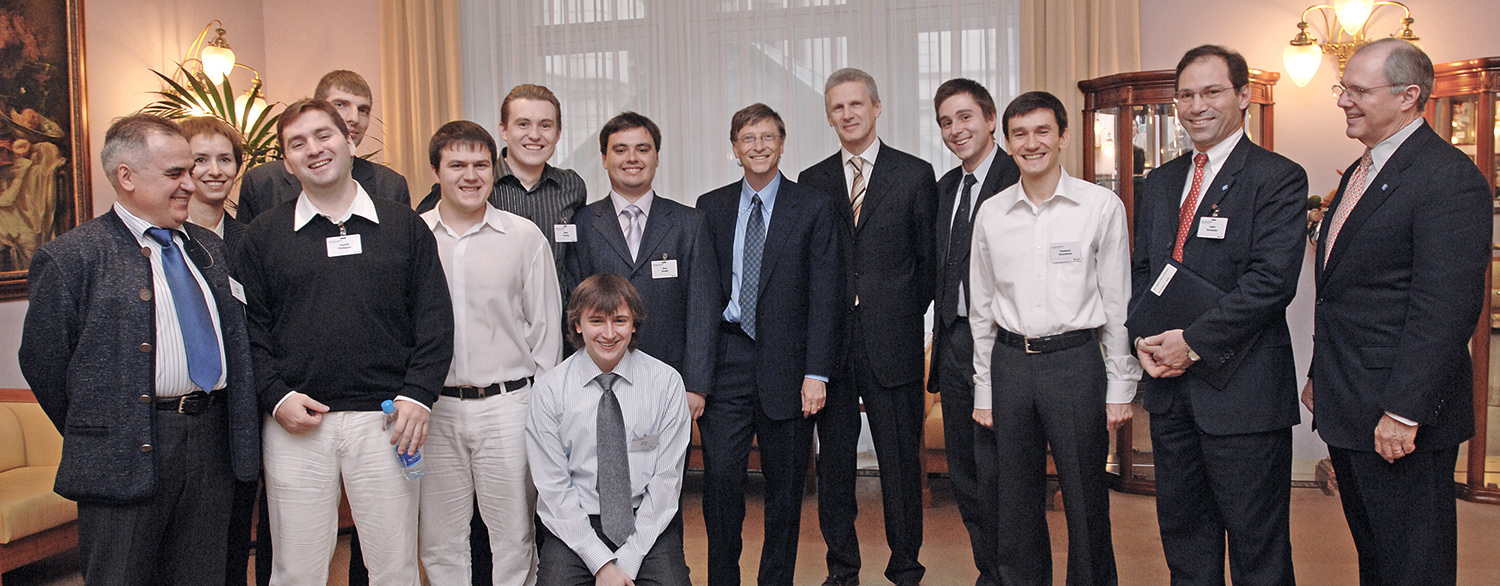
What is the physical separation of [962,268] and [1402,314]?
1.15 meters

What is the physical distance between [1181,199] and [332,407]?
89.3 inches

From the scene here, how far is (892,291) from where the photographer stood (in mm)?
3025

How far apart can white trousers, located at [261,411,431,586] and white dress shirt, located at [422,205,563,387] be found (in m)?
0.27

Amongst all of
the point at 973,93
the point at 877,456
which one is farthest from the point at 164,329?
the point at 973,93

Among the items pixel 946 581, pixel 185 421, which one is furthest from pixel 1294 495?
pixel 185 421

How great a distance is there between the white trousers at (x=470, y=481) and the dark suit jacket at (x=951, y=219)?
4.45 feet

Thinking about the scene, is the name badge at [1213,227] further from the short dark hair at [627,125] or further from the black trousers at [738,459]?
the short dark hair at [627,125]

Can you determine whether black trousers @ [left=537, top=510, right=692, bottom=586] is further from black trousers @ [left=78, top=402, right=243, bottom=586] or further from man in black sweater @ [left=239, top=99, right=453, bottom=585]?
black trousers @ [left=78, top=402, right=243, bottom=586]

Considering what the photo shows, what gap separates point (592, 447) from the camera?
2520 millimetres

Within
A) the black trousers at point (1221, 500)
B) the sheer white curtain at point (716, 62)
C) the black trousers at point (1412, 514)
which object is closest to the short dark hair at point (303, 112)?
the black trousers at point (1221, 500)

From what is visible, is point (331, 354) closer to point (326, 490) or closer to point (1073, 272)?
point (326, 490)

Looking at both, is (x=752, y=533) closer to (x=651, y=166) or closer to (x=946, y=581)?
(x=946, y=581)

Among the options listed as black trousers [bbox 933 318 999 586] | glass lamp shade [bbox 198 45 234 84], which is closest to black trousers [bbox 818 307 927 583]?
black trousers [bbox 933 318 999 586]

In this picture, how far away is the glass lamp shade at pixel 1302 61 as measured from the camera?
4742 mm
